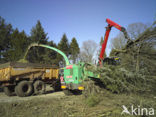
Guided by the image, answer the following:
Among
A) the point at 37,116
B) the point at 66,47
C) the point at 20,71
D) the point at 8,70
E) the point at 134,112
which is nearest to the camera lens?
the point at 134,112

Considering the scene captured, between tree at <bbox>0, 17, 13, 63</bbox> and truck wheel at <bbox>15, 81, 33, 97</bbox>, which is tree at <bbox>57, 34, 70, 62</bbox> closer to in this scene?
tree at <bbox>0, 17, 13, 63</bbox>

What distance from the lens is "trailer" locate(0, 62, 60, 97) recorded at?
786 centimetres

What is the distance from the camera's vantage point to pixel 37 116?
12.3ft

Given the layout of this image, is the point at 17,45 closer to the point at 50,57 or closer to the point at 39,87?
the point at 50,57

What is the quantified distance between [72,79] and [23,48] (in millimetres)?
17555

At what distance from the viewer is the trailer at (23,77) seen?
7859mm

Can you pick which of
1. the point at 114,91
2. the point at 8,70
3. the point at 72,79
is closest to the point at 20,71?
the point at 8,70

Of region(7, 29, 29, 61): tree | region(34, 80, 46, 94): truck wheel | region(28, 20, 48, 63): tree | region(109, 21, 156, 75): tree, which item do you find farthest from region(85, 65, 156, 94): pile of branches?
region(28, 20, 48, 63): tree

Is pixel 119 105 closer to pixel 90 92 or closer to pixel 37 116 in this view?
pixel 90 92

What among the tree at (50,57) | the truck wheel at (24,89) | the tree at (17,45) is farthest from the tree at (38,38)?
the truck wheel at (24,89)

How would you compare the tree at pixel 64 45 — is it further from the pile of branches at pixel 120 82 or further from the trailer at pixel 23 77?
the pile of branches at pixel 120 82

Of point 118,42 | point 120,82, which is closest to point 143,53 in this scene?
point 120,82

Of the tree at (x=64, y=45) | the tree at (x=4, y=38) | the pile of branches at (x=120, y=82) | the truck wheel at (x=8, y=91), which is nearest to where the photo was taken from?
the pile of branches at (x=120, y=82)

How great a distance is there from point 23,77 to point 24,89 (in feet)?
2.71
